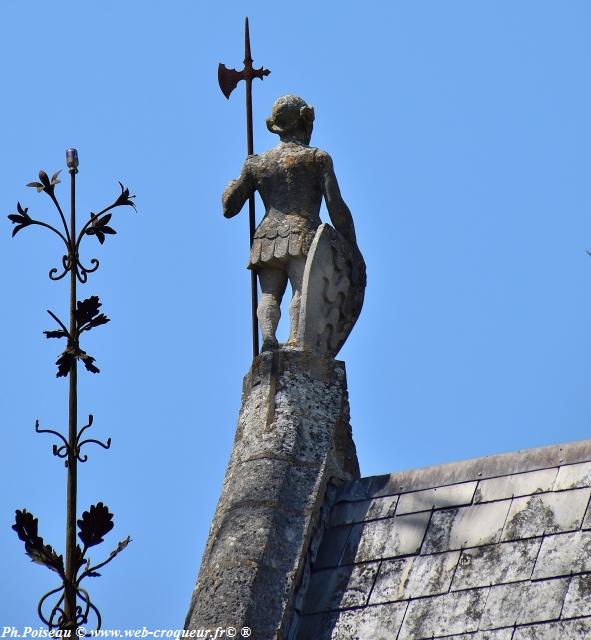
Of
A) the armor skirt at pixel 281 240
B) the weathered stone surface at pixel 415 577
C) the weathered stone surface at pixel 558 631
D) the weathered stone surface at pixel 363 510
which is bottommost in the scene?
the weathered stone surface at pixel 558 631

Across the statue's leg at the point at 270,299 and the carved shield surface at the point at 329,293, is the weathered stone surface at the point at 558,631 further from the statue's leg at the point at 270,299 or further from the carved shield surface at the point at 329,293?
the statue's leg at the point at 270,299

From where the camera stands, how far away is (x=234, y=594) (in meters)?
15.5

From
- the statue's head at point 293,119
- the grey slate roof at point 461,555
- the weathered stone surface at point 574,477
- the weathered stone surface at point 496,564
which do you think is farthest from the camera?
the statue's head at point 293,119

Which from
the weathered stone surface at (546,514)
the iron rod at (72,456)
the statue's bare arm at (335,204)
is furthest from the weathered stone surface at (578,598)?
the statue's bare arm at (335,204)

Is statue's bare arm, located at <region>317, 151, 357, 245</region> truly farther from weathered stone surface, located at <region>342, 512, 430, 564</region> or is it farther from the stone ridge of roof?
weathered stone surface, located at <region>342, 512, 430, 564</region>

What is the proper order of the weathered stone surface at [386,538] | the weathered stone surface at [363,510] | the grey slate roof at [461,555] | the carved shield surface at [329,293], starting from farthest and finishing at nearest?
the carved shield surface at [329,293] → the weathered stone surface at [363,510] → the weathered stone surface at [386,538] → the grey slate roof at [461,555]

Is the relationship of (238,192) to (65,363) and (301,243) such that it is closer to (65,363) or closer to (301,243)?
(301,243)

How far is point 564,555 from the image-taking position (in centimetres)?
1474

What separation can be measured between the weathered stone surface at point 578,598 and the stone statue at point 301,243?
3.29 meters

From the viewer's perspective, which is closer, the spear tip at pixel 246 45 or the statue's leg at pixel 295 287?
the statue's leg at pixel 295 287

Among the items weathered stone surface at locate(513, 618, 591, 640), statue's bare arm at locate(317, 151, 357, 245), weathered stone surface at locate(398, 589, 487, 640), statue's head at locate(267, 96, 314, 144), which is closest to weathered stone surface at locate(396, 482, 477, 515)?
weathered stone surface at locate(398, 589, 487, 640)

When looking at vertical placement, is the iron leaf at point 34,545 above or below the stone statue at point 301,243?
below

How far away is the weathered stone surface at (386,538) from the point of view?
1561cm

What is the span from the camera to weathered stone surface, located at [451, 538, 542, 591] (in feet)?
48.8
